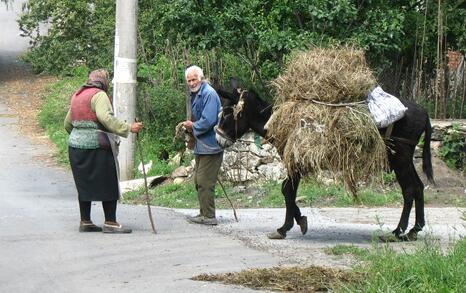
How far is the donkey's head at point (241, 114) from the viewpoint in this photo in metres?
10.7

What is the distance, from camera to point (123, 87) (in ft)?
49.2

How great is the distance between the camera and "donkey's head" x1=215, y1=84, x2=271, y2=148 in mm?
10680

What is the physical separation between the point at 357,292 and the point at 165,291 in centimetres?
176

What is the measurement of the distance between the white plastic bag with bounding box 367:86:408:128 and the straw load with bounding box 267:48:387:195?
0.08 m

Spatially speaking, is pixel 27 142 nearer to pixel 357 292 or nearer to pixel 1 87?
pixel 1 87

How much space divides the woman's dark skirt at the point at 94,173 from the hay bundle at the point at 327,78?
7.29 ft

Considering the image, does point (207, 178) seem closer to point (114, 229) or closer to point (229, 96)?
point (229, 96)

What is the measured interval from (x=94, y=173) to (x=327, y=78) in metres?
2.97

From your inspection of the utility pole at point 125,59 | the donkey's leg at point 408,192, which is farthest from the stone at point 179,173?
the donkey's leg at point 408,192

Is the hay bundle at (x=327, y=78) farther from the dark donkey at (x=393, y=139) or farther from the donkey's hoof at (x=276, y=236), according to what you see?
the donkey's hoof at (x=276, y=236)

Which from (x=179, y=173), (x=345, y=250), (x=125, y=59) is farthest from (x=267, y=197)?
(x=345, y=250)

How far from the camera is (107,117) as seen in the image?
10.4 metres

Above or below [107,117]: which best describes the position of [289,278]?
below

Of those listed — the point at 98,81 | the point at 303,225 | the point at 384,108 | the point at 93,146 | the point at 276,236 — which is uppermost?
the point at 98,81
